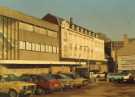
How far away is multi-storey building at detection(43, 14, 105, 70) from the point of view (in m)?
77.5

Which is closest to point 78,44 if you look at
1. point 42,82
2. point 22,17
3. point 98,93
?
point 22,17

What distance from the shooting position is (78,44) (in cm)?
8769

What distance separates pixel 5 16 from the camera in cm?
5409

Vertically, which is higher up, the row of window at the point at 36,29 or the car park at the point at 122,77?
the row of window at the point at 36,29

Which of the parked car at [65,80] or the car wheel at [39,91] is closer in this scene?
the car wheel at [39,91]

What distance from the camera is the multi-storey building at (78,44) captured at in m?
77.5

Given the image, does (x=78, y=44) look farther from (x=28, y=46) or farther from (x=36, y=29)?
(x=28, y=46)

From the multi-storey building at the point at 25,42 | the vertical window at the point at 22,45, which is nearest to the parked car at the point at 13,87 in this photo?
the multi-storey building at the point at 25,42

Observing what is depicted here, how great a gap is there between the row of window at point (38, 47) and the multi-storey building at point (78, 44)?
3.60 m

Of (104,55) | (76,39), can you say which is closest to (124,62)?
(76,39)

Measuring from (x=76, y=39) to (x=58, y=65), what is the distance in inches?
748

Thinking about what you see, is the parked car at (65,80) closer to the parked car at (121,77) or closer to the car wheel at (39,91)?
the car wheel at (39,91)

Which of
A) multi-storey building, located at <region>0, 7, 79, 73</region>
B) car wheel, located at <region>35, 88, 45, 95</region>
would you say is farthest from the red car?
multi-storey building, located at <region>0, 7, 79, 73</region>

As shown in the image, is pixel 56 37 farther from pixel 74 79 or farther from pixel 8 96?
pixel 8 96
